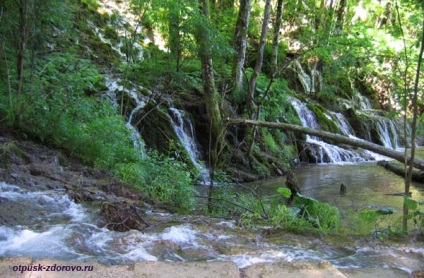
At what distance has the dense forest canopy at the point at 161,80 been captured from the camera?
5871 mm

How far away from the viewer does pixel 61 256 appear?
2703 millimetres

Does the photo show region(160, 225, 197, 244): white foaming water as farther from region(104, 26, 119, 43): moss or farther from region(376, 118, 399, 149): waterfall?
region(376, 118, 399, 149): waterfall

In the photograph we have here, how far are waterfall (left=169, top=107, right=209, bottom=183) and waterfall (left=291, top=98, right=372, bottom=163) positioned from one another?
18.0ft

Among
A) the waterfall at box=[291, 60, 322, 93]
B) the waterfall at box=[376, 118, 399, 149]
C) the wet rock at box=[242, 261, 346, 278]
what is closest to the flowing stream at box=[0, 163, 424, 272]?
the wet rock at box=[242, 261, 346, 278]

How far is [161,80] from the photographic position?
9.56 metres

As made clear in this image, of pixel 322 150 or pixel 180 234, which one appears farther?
pixel 322 150

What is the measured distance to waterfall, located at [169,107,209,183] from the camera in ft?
33.5

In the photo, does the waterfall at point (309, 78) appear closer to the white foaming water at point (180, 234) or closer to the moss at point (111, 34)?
the moss at point (111, 34)

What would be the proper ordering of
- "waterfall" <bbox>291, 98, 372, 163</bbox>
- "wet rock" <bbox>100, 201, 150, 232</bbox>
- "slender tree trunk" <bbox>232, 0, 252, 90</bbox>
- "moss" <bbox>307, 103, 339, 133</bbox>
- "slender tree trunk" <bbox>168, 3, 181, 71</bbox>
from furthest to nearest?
"moss" <bbox>307, 103, 339, 133</bbox> < "waterfall" <bbox>291, 98, 372, 163</bbox> < "slender tree trunk" <bbox>232, 0, 252, 90</bbox> < "slender tree trunk" <bbox>168, 3, 181, 71</bbox> < "wet rock" <bbox>100, 201, 150, 232</bbox>

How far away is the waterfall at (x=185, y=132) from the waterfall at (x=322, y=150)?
5492mm

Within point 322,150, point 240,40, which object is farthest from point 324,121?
point 240,40

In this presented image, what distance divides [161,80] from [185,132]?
1.71 m

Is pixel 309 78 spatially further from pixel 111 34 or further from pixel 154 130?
pixel 154 130

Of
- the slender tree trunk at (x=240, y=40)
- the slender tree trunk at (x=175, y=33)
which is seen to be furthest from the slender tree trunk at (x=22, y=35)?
the slender tree trunk at (x=240, y=40)
